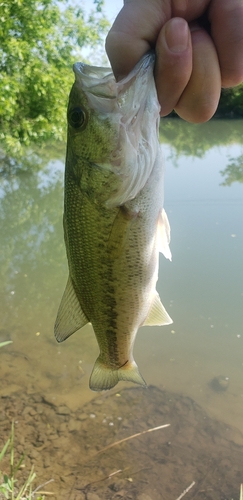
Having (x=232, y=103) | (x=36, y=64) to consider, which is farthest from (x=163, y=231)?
(x=232, y=103)

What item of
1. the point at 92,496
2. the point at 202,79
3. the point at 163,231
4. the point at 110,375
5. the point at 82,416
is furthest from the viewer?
the point at 82,416

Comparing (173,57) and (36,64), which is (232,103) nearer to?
(36,64)

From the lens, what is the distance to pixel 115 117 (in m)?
1.50

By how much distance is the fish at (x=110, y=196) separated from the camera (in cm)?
149

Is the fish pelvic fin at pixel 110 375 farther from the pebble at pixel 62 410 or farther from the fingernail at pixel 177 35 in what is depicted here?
the pebble at pixel 62 410

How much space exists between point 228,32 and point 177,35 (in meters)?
0.20

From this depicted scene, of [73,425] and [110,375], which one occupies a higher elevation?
[110,375]

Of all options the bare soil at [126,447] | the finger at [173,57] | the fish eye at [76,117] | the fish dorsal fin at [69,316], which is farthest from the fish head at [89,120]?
the bare soil at [126,447]

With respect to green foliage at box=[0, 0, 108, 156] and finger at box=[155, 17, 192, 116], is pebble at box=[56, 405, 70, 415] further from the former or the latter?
green foliage at box=[0, 0, 108, 156]

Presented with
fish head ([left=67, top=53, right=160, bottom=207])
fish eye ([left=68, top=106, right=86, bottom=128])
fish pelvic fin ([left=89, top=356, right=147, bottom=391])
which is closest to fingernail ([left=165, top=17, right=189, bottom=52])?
fish head ([left=67, top=53, right=160, bottom=207])

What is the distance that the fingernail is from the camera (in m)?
1.22

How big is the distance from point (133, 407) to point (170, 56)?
395 centimetres

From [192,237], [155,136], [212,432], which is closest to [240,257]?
[192,237]

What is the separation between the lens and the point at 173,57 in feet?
4.11
